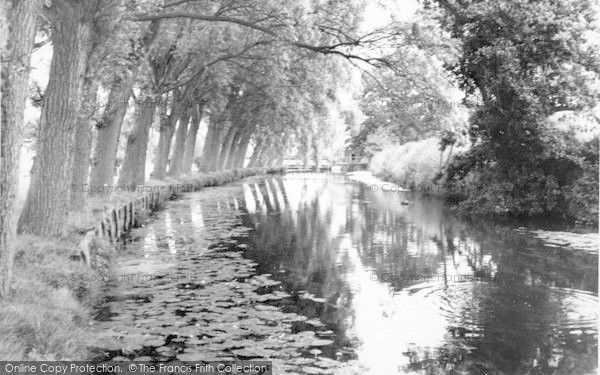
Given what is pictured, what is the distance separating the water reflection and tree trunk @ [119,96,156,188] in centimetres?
763

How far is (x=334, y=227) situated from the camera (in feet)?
70.1

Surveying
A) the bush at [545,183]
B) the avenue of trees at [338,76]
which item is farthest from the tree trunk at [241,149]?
the bush at [545,183]

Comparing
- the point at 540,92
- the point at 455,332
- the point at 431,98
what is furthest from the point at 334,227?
the point at 455,332

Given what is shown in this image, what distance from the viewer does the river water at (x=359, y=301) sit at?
7539mm

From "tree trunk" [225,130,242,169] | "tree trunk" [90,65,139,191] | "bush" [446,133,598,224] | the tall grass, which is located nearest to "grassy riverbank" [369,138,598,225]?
"bush" [446,133,598,224]

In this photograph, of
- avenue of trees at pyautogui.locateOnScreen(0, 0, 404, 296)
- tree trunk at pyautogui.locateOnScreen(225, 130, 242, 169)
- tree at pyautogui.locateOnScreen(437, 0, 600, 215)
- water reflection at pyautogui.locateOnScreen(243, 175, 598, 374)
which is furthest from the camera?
tree trunk at pyautogui.locateOnScreen(225, 130, 242, 169)

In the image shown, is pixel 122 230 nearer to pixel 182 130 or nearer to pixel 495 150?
pixel 495 150

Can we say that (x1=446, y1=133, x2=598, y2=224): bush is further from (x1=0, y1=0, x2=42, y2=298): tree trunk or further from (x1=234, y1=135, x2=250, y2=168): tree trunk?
(x1=234, y1=135, x2=250, y2=168): tree trunk

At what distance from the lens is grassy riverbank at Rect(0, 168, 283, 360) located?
21.1 feet

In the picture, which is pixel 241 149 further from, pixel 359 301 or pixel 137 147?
pixel 359 301

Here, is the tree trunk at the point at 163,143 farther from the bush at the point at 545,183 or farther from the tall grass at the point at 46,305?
the tall grass at the point at 46,305

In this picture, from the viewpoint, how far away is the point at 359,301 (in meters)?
10.5

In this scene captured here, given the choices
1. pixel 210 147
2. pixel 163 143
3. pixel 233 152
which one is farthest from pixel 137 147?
pixel 233 152

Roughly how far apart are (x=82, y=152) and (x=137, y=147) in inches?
371
